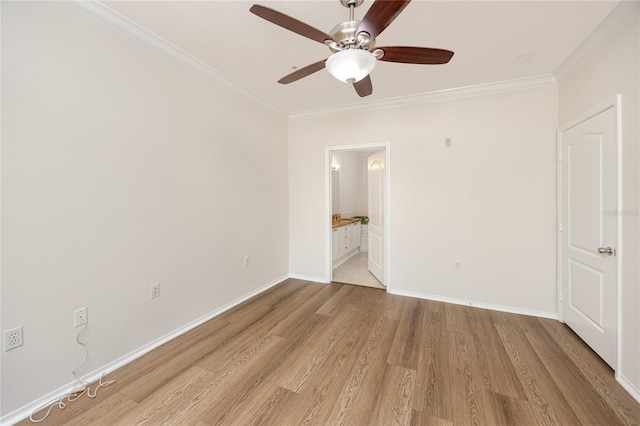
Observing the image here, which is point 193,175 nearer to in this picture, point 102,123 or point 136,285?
point 102,123

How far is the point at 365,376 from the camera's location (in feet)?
6.09

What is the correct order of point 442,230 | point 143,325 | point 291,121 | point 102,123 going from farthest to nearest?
point 291,121 < point 442,230 < point 143,325 < point 102,123

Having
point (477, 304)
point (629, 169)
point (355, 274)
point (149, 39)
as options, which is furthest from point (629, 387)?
point (149, 39)

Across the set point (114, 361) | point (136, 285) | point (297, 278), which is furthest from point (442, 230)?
point (114, 361)

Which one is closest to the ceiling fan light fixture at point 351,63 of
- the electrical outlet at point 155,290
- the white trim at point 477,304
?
the electrical outlet at point 155,290

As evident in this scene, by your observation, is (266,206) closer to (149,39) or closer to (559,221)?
(149,39)

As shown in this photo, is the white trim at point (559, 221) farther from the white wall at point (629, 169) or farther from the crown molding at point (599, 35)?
the white wall at point (629, 169)

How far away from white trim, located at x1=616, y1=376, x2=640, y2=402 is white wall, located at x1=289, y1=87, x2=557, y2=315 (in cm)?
109

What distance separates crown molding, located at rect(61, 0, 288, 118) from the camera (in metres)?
1.72

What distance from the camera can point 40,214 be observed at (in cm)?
153

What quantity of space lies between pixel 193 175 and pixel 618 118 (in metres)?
3.57

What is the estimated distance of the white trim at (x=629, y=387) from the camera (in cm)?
161

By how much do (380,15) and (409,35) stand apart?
1051mm

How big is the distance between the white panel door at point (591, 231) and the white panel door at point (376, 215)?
1.98 m
